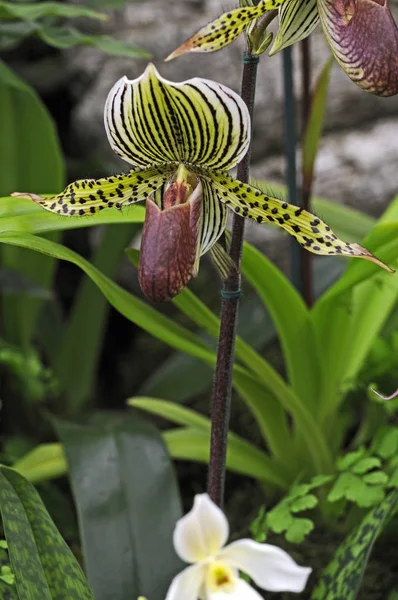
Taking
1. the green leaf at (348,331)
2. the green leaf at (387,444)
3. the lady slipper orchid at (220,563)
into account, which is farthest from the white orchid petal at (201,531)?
the green leaf at (348,331)

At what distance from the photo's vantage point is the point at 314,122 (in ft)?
3.55

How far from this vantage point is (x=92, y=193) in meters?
0.63

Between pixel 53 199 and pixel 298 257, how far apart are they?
63cm

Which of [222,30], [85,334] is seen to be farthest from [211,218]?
[85,334]

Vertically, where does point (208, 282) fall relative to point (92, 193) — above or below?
below

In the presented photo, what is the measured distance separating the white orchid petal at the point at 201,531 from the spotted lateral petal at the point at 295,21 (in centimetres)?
38

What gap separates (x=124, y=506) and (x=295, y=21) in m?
0.58

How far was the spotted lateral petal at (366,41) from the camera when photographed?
57 centimetres

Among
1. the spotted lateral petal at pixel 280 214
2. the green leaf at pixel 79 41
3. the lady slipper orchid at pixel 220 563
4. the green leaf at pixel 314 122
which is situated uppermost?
the green leaf at pixel 79 41

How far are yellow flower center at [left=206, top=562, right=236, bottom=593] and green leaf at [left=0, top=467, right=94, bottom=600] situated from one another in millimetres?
201

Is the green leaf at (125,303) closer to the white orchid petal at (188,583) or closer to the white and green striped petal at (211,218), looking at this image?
the white and green striped petal at (211,218)

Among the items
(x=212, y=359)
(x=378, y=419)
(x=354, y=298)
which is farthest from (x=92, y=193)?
(x=378, y=419)

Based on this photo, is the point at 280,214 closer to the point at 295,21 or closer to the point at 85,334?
the point at 295,21

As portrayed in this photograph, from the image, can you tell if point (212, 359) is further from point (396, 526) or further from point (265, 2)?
point (265, 2)
